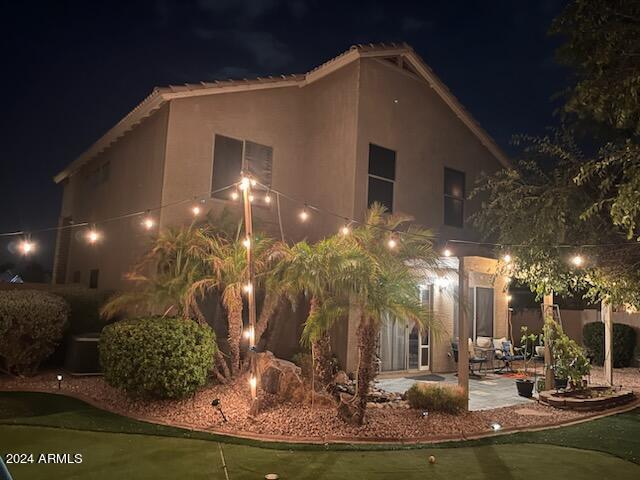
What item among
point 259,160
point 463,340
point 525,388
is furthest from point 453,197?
point 463,340

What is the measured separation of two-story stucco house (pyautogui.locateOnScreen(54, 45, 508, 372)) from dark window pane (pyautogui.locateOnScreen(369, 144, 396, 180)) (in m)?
0.04

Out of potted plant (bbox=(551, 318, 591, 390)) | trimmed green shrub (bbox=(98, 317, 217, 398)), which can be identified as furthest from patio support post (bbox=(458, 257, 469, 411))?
trimmed green shrub (bbox=(98, 317, 217, 398))

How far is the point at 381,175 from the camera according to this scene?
12906 mm

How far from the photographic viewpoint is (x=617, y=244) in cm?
1103

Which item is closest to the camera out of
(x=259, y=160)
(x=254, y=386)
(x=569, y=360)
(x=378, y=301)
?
(x=378, y=301)

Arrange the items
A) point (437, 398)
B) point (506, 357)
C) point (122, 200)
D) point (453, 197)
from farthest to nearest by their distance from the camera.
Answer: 1. point (453, 197)
2. point (506, 357)
3. point (122, 200)
4. point (437, 398)

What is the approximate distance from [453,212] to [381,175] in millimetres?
3370

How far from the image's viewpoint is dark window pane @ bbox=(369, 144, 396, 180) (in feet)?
41.6

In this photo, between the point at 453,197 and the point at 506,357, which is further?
the point at 453,197

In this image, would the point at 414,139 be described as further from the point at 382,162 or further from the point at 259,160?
the point at 259,160

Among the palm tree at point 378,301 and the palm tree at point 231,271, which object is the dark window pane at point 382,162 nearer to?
the palm tree at point 231,271

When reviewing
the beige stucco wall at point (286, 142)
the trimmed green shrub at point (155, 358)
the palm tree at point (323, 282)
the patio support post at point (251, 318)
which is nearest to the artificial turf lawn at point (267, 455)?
the trimmed green shrub at point (155, 358)

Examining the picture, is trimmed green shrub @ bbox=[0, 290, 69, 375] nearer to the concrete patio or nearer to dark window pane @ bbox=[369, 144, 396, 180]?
the concrete patio

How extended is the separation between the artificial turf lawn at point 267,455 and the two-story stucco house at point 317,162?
435 cm
